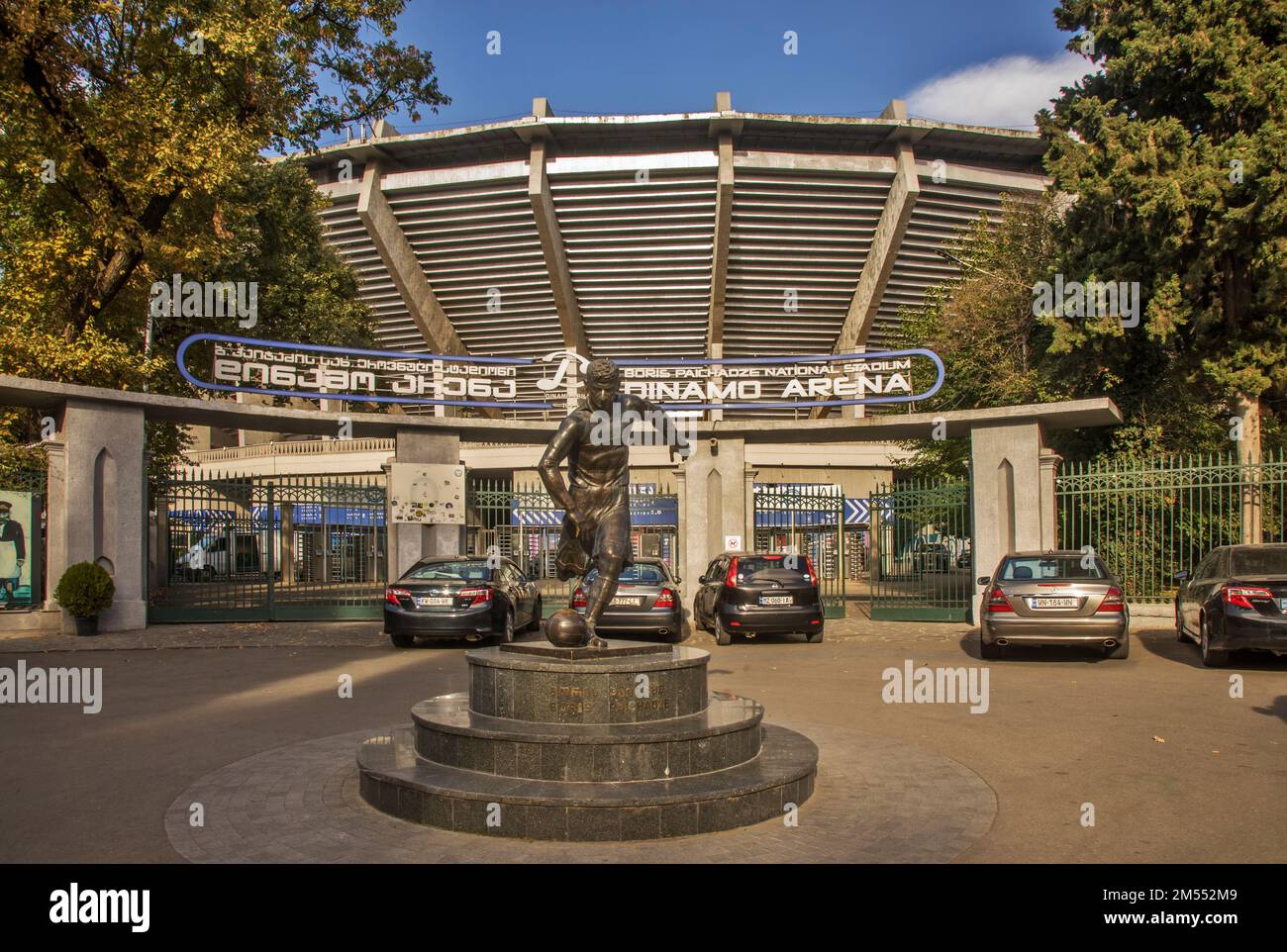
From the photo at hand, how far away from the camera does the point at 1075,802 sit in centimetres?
529

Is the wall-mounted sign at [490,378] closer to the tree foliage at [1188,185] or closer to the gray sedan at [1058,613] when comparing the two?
the tree foliage at [1188,185]

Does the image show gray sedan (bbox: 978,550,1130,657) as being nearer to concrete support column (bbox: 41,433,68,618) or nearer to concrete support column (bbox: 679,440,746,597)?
concrete support column (bbox: 679,440,746,597)

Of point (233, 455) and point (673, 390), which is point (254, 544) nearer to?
point (673, 390)

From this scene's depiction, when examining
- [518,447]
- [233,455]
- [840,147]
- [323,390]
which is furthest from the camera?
[233,455]

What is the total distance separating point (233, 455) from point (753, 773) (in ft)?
118

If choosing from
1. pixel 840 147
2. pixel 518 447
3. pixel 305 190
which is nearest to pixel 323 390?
pixel 305 190

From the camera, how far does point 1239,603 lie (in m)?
10.2

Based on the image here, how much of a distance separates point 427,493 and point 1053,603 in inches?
413

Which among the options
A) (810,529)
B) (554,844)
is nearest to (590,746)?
(554,844)

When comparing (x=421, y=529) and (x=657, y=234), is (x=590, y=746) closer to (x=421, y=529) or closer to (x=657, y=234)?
(x=421, y=529)

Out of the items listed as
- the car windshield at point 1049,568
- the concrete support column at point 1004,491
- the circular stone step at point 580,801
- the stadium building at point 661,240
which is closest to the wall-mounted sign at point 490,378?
the concrete support column at point 1004,491

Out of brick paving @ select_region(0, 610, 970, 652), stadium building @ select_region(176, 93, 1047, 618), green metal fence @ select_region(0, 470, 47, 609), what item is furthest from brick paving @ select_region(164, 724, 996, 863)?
stadium building @ select_region(176, 93, 1047, 618)

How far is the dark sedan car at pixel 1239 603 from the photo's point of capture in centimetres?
1002

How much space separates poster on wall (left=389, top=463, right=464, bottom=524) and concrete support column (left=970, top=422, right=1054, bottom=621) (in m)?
9.09
